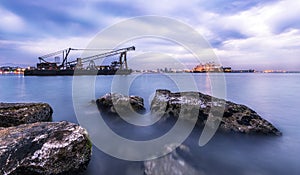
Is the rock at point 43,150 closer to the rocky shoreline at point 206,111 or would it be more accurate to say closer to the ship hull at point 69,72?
the rocky shoreline at point 206,111

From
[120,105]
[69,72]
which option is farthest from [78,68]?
[120,105]

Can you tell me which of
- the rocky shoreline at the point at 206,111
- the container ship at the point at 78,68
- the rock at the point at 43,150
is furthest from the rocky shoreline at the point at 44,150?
the container ship at the point at 78,68

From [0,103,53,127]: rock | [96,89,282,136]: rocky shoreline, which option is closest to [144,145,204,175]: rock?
[96,89,282,136]: rocky shoreline

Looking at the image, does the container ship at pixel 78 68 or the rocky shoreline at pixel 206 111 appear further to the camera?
the container ship at pixel 78 68

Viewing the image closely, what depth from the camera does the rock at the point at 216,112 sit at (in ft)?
21.7

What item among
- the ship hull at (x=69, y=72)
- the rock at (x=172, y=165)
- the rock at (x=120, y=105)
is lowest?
the rock at (x=172, y=165)

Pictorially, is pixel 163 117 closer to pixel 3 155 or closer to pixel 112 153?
pixel 112 153

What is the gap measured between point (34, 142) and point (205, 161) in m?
4.28

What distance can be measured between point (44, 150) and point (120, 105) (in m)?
6.26

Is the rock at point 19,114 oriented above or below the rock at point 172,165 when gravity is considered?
above

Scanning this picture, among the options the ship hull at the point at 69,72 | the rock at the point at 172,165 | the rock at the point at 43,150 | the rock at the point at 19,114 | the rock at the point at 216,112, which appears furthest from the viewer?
the ship hull at the point at 69,72

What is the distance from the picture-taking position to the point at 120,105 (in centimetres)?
999

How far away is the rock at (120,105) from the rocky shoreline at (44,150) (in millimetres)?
5157

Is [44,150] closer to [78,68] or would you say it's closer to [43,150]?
[43,150]
